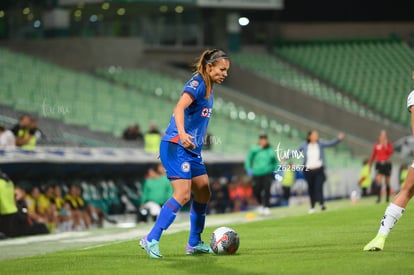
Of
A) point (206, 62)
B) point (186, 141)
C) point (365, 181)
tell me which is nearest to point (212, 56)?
point (206, 62)


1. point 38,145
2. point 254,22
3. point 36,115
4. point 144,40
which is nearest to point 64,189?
point 38,145

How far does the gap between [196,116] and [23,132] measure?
15.7 m

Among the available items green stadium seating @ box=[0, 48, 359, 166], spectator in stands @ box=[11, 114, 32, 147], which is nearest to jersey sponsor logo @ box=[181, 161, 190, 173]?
spectator in stands @ box=[11, 114, 32, 147]

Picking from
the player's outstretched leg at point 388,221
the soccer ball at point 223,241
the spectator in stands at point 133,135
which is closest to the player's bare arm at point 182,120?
the soccer ball at point 223,241

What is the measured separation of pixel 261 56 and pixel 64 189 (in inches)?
1058

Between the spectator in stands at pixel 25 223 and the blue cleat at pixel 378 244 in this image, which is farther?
the spectator in stands at pixel 25 223

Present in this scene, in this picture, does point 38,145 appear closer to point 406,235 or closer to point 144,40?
point 406,235

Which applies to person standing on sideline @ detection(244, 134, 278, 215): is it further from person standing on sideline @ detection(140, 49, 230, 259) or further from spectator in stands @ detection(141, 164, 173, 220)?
person standing on sideline @ detection(140, 49, 230, 259)

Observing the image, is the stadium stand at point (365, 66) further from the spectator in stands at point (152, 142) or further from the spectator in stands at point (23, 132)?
the spectator in stands at point (23, 132)

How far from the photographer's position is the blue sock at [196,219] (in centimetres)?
1361

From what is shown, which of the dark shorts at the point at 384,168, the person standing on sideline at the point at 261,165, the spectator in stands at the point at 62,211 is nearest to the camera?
the spectator in stands at the point at 62,211

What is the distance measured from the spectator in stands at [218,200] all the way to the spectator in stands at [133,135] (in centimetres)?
311

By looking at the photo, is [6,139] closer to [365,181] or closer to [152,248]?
[365,181]

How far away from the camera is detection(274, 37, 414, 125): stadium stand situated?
46.8 meters
